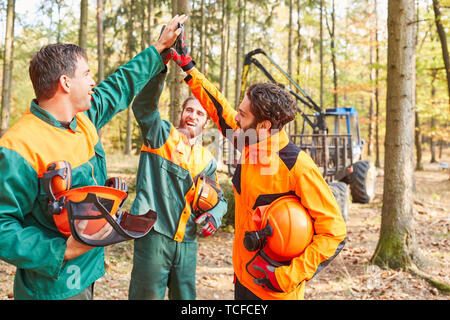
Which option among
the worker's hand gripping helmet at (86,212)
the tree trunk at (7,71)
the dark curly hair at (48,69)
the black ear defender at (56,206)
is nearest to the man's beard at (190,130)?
the dark curly hair at (48,69)

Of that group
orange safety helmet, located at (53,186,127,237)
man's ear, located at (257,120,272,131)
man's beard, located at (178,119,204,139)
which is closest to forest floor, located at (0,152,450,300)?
man's beard, located at (178,119,204,139)

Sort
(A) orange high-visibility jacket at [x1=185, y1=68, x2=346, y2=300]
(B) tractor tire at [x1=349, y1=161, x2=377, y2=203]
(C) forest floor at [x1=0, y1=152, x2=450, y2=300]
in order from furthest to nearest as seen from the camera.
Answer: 1. (B) tractor tire at [x1=349, y1=161, x2=377, y2=203]
2. (C) forest floor at [x1=0, y1=152, x2=450, y2=300]
3. (A) orange high-visibility jacket at [x1=185, y1=68, x2=346, y2=300]

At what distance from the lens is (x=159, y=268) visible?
2.99 metres

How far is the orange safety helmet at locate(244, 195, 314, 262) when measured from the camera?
1.92 meters

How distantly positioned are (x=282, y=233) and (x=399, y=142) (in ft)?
13.9

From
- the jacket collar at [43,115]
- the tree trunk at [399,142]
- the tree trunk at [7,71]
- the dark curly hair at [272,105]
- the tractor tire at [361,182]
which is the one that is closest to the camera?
the jacket collar at [43,115]

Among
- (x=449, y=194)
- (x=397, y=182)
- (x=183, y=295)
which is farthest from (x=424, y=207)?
(x=183, y=295)

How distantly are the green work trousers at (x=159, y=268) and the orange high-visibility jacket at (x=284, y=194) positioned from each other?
830 mm

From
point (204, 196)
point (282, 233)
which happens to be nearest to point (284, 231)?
point (282, 233)

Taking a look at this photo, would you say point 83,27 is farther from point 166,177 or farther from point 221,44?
point 221,44

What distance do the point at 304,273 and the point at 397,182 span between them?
4.20 m

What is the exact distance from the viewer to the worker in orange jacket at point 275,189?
1926 millimetres

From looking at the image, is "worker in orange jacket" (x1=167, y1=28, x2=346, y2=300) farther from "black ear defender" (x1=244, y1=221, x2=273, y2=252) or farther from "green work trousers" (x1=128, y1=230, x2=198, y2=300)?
"green work trousers" (x1=128, y1=230, x2=198, y2=300)

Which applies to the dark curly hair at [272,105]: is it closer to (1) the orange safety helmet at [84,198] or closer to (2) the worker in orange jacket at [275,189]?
(2) the worker in orange jacket at [275,189]
